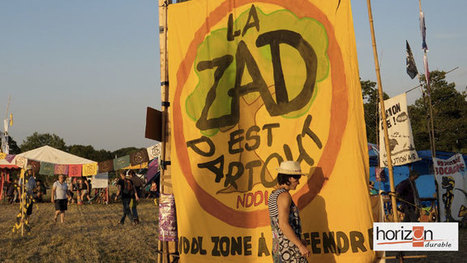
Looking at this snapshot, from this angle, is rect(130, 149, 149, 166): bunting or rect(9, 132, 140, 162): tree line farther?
rect(9, 132, 140, 162): tree line

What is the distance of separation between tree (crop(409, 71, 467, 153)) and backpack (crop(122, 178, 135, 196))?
27.5 metres

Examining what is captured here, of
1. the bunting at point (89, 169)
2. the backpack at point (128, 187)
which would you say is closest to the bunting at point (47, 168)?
the bunting at point (89, 169)

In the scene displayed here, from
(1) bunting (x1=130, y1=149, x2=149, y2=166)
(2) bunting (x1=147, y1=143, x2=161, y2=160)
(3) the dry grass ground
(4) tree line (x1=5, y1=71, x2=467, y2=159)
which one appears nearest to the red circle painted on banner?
(3) the dry grass ground

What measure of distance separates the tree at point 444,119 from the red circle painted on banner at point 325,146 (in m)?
35.0

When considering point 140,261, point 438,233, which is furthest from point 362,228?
point 140,261

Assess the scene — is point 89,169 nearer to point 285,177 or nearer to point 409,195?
point 409,195

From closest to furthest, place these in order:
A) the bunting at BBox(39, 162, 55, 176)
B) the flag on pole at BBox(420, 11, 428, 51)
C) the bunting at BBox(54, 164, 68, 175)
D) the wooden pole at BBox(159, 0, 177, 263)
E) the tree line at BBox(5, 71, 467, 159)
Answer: the wooden pole at BBox(159, 0, 177, 263)
the flag on pole at BBox(420, 11, 428, 51)
the bunting at BBox(39, 162, 55, 176)
the bunting at BBox(54, 164, 68, 175)
the tree line at BBox(5, 71, 467, 159)

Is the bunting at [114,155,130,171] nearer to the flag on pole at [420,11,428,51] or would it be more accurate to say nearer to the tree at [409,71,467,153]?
the flag on pole at [420,11,428,51]

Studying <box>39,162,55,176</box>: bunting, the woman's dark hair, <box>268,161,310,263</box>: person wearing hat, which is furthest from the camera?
<box>39,162,55,176</box>: bunting

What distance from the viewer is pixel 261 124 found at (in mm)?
5930

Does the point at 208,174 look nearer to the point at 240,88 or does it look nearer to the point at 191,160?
the point at 191,160

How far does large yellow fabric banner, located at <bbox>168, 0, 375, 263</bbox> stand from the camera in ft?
17.6

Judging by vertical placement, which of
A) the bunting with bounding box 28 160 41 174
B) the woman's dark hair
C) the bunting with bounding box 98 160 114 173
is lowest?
the woman's dark hair

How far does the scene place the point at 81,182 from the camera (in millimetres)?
32875
